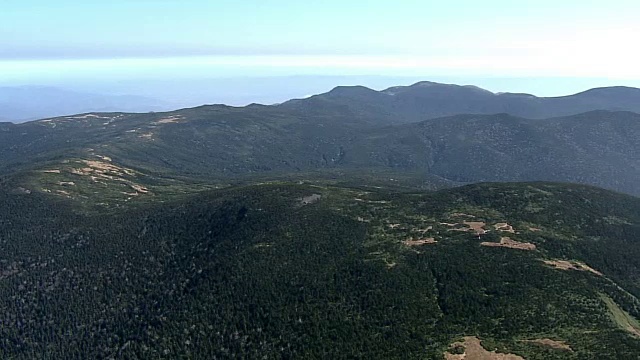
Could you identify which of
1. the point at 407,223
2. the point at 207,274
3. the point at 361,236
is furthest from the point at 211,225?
the point at 407,223

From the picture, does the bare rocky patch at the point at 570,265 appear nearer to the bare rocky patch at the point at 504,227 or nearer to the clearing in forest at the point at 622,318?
the clearing in forest at the point at 622,318

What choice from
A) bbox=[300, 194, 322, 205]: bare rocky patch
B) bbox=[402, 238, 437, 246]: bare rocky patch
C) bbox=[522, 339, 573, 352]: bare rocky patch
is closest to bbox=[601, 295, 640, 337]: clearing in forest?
bbox=[522, 339, 573, 352]: bare rocky patch

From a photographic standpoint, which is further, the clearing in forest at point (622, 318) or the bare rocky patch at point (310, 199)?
the bare rocky patch at point (310, 199)

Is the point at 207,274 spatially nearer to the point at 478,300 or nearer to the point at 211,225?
the point at 211,225

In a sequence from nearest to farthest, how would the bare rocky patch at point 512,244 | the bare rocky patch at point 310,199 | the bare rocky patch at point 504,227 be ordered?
the bare rocky patch at point 512,244 → the bare rocky patch at point 504,227 → the bare rocky patch at point 310,199

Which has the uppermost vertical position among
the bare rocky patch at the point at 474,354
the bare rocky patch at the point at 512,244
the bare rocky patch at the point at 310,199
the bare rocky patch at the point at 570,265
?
the bare rocky patch at the point at 310,199

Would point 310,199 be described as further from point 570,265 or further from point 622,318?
point 622,318

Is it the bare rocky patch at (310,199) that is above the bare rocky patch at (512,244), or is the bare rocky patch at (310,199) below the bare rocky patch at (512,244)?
above

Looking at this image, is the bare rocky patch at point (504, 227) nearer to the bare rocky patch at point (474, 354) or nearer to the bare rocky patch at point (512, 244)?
the bare rocky patch at point (512, 244)

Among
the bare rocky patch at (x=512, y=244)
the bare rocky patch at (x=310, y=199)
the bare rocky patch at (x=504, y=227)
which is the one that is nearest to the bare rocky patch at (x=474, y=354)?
the bare rocky patch at (x=512, y=244)

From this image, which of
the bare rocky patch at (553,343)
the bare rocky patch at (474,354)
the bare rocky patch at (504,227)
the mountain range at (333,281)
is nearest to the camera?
the bare rocky patch at (474,354)

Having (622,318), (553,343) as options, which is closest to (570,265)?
(622,318)
